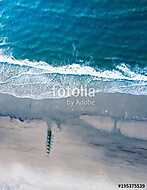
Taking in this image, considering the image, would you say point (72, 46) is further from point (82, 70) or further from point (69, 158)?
point (69, 158)

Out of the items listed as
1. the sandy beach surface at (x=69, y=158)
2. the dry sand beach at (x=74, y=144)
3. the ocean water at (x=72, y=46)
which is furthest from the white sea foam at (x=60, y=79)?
the sandy beach surface at (x=69, y=158)

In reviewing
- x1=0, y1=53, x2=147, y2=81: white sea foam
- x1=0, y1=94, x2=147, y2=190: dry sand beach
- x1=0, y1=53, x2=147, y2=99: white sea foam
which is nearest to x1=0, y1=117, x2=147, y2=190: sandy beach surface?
x1=0, y1=94, x2=147, y2=190: dry sand beach

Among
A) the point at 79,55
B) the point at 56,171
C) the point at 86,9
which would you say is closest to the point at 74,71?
the point at 79,55

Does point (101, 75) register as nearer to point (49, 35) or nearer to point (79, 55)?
point (79, 55)

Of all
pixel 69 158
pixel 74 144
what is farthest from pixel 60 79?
pixel 69 158

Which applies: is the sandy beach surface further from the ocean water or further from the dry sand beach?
the ocean water
